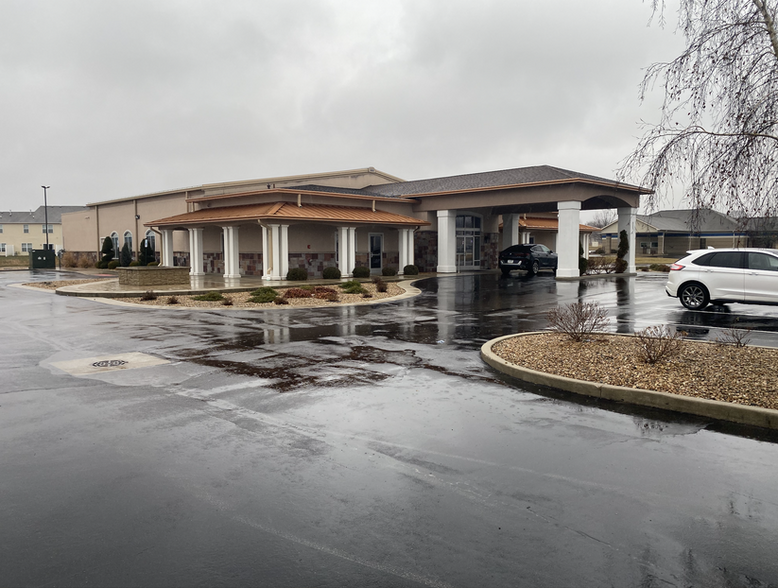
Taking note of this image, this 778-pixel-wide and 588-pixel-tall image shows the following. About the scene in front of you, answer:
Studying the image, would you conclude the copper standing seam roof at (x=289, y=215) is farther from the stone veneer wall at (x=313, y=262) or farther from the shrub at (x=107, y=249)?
the shrub at (x=107, y=249)

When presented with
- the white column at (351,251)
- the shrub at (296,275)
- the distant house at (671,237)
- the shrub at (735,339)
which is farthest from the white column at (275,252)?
the distant house at (671,237)

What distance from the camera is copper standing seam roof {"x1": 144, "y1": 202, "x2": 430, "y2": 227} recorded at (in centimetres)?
2764

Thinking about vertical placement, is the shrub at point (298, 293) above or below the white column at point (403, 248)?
below

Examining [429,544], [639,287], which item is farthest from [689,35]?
[639,287]

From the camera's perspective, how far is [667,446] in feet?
18.8

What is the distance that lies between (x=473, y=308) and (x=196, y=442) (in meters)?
12.8

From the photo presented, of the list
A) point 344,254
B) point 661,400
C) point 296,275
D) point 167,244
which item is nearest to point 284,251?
point 296,275

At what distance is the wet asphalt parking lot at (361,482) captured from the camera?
3.64 metres

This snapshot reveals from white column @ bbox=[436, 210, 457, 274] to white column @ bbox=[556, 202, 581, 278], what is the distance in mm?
7311

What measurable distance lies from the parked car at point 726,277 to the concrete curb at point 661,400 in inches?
376

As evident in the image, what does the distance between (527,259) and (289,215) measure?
14.9 metres

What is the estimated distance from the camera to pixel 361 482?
4.85 meters

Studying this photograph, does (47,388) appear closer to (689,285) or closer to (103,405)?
(103,405)

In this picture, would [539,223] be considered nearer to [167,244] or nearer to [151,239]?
[167,244]
